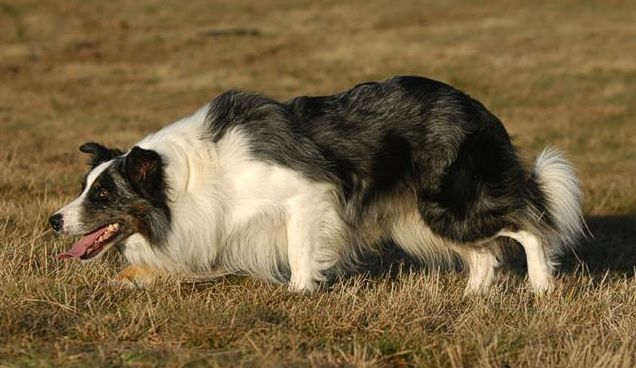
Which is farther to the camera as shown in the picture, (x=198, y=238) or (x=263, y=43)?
(x=263, y=43)

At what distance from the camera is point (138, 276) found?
22.0ft

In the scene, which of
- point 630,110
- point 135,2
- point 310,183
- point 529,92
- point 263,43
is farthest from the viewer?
point 135,2

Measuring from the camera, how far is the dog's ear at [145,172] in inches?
254

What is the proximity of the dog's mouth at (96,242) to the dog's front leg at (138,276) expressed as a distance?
0.22 metres

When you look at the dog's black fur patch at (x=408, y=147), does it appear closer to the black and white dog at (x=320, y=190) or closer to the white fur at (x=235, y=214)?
the black and white dog at (x=320, y=190)

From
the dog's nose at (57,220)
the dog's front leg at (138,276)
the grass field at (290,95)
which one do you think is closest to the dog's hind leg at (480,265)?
the grass field at (290,95)

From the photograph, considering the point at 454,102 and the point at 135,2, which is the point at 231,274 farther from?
the point at 135,2

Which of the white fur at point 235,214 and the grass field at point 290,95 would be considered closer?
the grass field at point 290,95

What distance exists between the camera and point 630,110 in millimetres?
20203

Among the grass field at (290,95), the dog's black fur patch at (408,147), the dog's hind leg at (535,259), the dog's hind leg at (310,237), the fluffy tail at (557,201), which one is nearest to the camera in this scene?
the grass field at (290,95)

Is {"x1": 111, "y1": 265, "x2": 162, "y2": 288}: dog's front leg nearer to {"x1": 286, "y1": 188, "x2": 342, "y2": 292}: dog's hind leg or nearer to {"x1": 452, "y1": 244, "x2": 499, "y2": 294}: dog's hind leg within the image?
{"x1": 286, "y1": 188, "x2": 342, "y2": 292}: dog's hind leg

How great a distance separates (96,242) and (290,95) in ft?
55.0

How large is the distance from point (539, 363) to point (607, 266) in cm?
476

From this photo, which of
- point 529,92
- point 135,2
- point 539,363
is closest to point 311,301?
point 539,363
